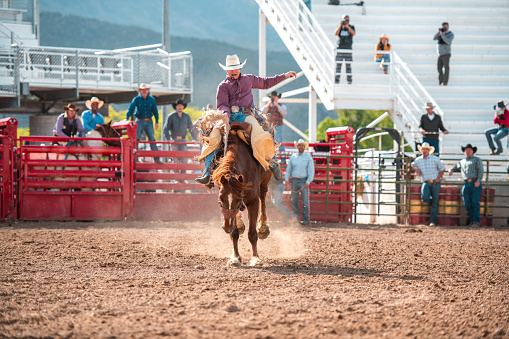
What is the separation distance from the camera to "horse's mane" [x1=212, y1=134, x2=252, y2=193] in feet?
22.7

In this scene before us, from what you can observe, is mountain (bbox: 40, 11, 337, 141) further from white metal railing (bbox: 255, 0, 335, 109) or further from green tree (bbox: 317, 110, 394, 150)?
white metal railing (bbox: 255, 0, 335, 109)

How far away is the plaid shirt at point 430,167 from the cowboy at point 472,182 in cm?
58

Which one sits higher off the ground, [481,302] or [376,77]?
[376,77]

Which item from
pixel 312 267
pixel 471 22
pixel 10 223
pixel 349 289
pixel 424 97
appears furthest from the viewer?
pixel 471 22

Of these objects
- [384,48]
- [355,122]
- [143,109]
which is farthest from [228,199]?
[355,122]

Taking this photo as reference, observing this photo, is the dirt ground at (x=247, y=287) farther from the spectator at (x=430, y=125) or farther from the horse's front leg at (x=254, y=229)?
the spectator at (x=430, y=125)

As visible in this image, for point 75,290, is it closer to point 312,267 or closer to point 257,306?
point 257,306

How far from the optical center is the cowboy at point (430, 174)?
1435cm

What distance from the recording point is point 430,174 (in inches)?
565

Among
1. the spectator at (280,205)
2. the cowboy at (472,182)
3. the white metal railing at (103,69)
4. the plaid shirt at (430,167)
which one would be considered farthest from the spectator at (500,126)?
the white metal railing at (103,69)

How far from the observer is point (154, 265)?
293 inches

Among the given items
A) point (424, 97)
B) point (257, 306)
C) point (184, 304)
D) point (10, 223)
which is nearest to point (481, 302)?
point (257, 306)

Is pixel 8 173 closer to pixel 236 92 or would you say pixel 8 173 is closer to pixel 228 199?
pixel 236 92

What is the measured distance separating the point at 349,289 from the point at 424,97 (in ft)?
41.9
